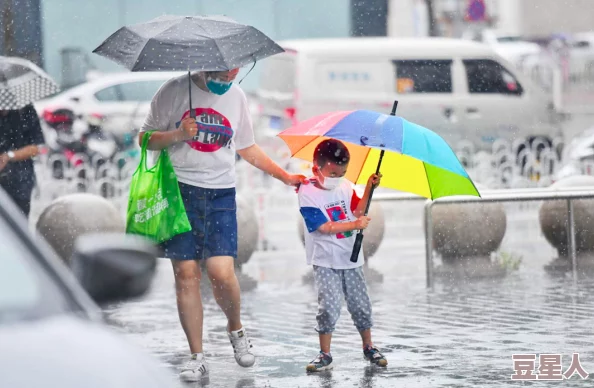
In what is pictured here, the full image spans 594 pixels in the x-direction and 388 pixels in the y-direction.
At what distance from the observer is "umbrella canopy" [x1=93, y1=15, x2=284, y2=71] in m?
6.42

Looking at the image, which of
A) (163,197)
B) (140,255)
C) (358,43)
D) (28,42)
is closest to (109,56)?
(163,197)

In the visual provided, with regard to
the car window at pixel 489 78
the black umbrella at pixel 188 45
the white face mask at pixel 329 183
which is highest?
the black umbrella at pixel 188 45

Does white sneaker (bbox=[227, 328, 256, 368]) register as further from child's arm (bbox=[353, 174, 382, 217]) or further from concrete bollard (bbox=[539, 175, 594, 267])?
Result: concrete bollard (bbox=[539, 175, 594, 267])

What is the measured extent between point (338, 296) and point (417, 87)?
13031mm

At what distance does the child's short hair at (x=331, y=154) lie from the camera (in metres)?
6.64

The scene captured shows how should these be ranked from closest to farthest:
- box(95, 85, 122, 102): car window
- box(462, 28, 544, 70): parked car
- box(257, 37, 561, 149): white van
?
box(257, 37, 561, 149): white van → box(95, 85, 122, 102): car window → box(462, 28, 544, 70): parked car

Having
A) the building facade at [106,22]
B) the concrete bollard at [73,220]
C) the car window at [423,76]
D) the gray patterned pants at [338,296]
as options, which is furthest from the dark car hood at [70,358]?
the building facade at [106,22]

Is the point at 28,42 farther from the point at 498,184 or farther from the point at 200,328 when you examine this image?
the point at 200,328

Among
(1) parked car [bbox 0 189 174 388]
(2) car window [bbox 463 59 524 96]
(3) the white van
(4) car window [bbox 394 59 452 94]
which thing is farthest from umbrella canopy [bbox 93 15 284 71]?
(2) car window [bbox 463 59 524 96]

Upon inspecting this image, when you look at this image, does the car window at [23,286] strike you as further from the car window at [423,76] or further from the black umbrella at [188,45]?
the car window at [423,76]

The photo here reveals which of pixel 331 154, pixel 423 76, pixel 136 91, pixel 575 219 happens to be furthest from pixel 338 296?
pixel 136 91

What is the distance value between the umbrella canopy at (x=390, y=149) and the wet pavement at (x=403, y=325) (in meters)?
0.93

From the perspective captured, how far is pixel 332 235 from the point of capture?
670 cm

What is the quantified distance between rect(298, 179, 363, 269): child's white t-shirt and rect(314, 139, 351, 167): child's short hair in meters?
0.13
